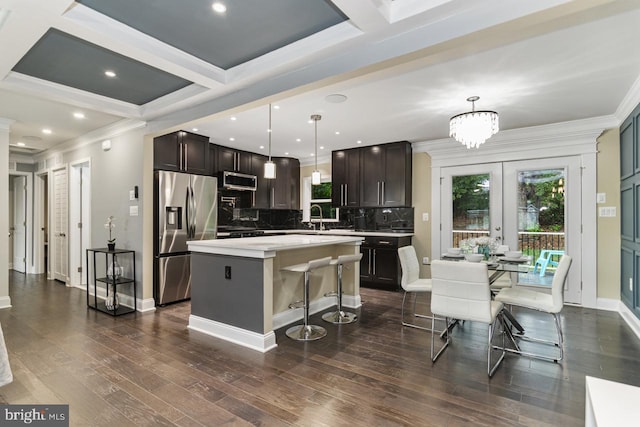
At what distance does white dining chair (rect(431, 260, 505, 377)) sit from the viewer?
8.20ft

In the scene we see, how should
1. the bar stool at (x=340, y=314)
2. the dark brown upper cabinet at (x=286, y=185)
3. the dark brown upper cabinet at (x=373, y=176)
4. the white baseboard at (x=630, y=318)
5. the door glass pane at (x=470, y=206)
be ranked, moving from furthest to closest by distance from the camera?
the dark brown upper cabinet at (x=286, y=185), the dark brown upper cabinet at (x=373, y=176), the door glass pane at (x=470, y=206), the bar stool at (x=340, y=314), the white baseboard at (x=630, y=318)

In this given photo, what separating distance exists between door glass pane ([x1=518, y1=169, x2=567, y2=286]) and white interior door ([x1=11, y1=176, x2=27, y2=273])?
9.34 m

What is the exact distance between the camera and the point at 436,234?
18.2 ft

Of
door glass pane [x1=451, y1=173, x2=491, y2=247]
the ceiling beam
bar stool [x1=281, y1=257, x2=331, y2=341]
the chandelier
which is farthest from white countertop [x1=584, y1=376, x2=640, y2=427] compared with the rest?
door glass pane [x1=451, y1=173, x2=491, y2=247]

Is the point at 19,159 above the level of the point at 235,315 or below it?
above

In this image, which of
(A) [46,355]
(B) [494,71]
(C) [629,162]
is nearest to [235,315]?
(A) [46,355]

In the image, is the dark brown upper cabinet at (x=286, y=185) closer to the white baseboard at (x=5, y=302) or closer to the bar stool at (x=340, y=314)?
the bar stool at (x=340, y=314)

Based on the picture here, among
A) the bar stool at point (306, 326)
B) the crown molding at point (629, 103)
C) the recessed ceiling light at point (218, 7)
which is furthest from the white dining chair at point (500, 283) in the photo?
the recessed ceiling light at point (218, 7)

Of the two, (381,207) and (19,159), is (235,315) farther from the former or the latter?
(19,159)

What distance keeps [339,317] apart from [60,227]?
5.44 m

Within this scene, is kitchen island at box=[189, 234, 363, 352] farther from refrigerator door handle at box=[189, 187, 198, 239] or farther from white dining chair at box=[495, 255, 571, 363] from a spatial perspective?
white dining chair at box=[495, 255, 571, 363]

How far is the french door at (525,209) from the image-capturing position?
451 cm

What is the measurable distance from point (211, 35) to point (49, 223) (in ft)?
19.2

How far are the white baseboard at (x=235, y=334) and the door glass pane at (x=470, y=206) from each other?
12.3 ft
